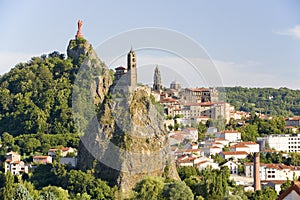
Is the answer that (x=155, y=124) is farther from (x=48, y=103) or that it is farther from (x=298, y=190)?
(x=298, y=190)

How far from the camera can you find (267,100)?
287 ft

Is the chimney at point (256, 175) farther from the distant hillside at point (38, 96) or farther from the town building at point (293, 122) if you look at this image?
the town building at point (293, 122)

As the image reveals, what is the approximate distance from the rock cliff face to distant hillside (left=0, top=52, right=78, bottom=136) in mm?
12195

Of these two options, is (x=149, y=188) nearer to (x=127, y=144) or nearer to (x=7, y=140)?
(x=127, y=144)

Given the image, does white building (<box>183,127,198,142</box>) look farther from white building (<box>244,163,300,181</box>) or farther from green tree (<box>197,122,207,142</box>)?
white building (<box>244,163,300,181</box>)

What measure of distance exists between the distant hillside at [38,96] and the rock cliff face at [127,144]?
12195 millimetres

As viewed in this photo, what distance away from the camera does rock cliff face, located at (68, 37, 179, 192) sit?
3331 cm

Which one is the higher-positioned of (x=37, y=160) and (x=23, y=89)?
(x=23, y=89)

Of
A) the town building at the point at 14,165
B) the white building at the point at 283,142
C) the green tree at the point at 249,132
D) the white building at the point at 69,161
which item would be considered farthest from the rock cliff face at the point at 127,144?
the green tree at the point at 249,132

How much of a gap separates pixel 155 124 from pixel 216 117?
15.5 m

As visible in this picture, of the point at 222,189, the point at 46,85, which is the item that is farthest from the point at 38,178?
the point at 46,85

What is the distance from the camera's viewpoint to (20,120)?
50.9 m

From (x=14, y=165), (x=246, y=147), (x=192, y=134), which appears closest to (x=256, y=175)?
(x=246, y=147)

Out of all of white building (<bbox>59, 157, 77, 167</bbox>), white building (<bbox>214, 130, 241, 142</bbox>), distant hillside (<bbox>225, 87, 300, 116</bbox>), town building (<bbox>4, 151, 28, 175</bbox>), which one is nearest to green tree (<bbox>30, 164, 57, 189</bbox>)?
white building (<bbox>59, 157, 77, 167</bbox>)
